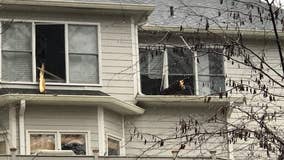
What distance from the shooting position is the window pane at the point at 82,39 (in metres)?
17.5

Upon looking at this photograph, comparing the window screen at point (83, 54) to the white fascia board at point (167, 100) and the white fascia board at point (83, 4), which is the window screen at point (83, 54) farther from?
the white fascia board at point (167, 100)

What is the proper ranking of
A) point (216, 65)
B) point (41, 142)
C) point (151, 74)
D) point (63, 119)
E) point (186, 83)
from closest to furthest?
point (41, 142), point (63, 119), point (186, 83), point (151, 74), point (216, 65)

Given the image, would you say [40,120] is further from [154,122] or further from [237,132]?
[237,132]

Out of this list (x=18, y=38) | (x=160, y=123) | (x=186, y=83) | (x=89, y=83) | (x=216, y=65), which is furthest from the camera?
(x=216, y=65)

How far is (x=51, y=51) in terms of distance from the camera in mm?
17250

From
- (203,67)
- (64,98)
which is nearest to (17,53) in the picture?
(64,98)

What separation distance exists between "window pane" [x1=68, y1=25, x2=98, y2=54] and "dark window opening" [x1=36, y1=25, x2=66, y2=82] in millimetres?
222

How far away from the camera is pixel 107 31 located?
17.8m

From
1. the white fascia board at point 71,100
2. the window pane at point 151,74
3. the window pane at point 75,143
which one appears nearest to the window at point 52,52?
the white fascia board at point 71,100

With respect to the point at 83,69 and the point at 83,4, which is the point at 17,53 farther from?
the point at 83,4

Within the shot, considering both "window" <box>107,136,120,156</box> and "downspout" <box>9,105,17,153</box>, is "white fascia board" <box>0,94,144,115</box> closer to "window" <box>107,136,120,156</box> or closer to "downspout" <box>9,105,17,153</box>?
"downspout" <box>9,105,17,153</box>

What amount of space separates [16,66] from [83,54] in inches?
61.6

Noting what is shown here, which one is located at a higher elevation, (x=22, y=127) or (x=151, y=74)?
(x=151, y=74)

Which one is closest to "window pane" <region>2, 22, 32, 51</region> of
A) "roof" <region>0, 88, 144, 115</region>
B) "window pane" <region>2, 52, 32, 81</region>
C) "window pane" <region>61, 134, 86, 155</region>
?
"window pane" <region>2, 52, 32, 81</region>
